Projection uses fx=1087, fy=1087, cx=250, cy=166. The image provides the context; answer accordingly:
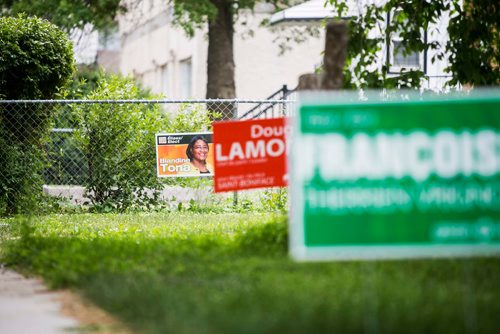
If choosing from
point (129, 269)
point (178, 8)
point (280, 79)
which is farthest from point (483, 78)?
point (280, 79)

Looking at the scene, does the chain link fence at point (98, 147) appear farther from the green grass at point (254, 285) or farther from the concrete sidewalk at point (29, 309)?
the concrete sidewalk at point (29, 309)

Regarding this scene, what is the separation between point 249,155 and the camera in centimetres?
1077

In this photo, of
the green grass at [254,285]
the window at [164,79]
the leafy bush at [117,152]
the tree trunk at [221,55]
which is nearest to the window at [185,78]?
the window at [164,79]

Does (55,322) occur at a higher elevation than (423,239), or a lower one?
lower

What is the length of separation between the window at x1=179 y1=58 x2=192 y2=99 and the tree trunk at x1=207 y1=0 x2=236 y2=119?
8.77m

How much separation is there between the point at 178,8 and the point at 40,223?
30.8 feet

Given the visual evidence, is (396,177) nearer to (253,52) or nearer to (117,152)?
(117,152)

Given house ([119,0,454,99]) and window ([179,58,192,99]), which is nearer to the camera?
house ([119,0,454,99])

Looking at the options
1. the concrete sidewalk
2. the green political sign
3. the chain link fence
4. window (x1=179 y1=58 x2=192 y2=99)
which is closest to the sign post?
the chain link fence

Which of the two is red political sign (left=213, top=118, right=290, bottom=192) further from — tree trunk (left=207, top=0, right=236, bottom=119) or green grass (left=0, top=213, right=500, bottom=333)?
tree trunk (left=207, top=0, right=236, bottom=119)

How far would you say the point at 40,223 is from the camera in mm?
13805

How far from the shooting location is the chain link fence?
15.7 metres

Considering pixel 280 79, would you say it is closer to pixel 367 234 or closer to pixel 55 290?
pixel 55 290

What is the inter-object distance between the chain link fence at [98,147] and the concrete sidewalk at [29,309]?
683 cm
